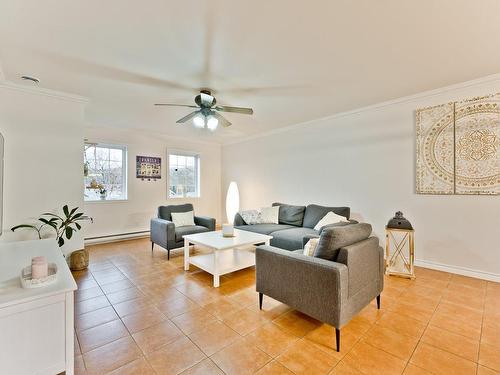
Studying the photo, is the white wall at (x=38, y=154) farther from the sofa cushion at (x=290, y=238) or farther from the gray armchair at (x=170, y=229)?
the sofa cushion at (x=290, y=238)

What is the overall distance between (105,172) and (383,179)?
17.6ft

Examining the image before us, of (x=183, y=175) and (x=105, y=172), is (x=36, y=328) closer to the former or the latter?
(x=105, y=172)

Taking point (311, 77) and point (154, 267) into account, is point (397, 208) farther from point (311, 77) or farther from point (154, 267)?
point (154, 267)

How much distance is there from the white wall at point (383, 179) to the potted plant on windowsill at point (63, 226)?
3.66 metres

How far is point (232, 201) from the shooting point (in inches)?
245

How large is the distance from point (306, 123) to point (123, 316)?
169 inches

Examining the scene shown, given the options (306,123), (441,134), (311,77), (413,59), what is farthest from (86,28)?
(441,134)

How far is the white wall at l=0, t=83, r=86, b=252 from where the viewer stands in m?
2.98

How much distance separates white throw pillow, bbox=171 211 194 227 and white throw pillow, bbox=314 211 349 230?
7.53ft

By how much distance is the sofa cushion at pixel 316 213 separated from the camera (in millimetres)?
3838

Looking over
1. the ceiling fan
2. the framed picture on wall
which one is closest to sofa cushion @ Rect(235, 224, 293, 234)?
the ceiling fan

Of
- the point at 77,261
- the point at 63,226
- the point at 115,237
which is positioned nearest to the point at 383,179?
the point at 77,261

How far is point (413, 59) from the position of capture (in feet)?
7.91

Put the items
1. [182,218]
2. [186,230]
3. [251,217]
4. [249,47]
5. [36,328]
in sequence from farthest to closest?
1. [251,217]
2. [182,218]
3. [186,230]
4. [249,47]
5. [36,328]
